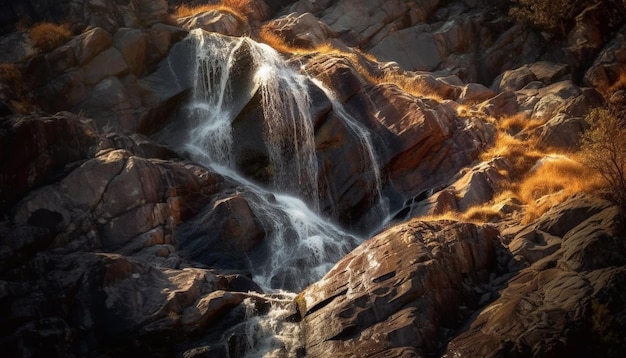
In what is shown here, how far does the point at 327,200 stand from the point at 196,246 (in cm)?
632

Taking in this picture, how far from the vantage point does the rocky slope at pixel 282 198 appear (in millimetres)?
12352

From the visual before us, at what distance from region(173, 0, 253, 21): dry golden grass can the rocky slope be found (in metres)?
0.59

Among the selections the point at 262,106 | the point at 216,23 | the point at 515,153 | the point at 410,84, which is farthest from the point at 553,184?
the point at 216,23

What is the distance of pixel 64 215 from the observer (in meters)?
15.4

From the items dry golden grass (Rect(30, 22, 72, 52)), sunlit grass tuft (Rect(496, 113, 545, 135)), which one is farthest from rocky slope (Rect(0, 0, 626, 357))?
sunlit grass tuft (Rect(496, 113, 545, 135))

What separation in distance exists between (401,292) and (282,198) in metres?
8.82

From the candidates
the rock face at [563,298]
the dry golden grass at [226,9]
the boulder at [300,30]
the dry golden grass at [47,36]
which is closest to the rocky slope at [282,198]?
the rock face at [563,298]

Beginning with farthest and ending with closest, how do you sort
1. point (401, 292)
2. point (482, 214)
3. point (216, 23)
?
point (216, 23)
point (482, 214)
point (401, 292)

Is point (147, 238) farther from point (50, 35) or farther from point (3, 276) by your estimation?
point (50, 35)

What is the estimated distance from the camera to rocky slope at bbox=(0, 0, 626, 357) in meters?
12.4

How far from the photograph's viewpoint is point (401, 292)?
1265cm

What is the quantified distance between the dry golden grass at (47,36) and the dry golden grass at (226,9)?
6.95 metres

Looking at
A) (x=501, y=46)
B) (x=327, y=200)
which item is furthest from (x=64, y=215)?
(x=501, y=46)

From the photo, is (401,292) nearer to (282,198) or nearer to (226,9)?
(282,198)
